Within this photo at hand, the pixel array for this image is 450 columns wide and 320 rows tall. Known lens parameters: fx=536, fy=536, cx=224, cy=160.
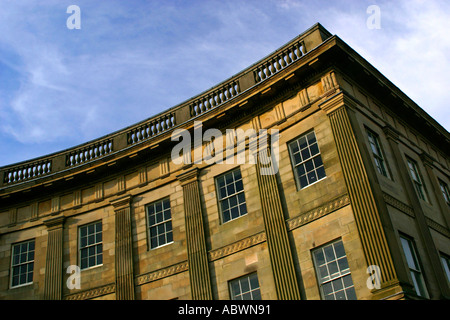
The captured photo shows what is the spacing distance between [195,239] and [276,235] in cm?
333

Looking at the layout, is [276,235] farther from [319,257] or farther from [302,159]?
[302,159]

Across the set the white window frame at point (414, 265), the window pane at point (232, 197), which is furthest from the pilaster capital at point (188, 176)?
the white window frame at point (414, 265)

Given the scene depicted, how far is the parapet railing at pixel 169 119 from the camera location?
20.1 metres

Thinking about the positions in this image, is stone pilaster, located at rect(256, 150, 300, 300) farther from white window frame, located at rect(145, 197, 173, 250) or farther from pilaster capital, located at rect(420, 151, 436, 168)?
→ pilaster capital, located at rect(420, 151, 436, 168)

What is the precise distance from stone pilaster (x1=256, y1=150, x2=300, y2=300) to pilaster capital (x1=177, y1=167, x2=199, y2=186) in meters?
2.69

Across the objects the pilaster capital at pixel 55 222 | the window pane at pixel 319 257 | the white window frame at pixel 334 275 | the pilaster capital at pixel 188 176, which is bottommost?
the white window frame at pixel 334 275

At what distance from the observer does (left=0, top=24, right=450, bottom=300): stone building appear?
659 inches

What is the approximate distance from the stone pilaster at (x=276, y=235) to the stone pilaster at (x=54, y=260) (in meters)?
8.83

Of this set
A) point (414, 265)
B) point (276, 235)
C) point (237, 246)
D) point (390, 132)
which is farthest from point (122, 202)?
point (414, 265)

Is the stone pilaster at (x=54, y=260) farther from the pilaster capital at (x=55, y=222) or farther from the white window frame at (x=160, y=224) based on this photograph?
the white window frame at (x=160, y=224)

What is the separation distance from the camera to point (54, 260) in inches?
853

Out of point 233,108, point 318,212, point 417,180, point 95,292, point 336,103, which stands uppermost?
point 233,108

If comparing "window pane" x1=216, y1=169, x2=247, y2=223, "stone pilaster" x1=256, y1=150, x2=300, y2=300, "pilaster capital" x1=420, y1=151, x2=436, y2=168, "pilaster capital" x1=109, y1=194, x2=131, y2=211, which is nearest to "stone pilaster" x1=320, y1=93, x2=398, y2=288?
"stone pilaster" x1=256, y1=150, x2=300, y2=300

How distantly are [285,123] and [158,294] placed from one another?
779 cm
